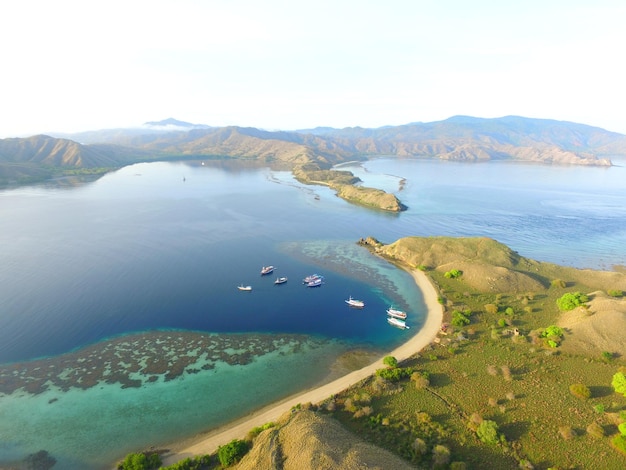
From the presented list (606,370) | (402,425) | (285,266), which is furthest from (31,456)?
(606,370)

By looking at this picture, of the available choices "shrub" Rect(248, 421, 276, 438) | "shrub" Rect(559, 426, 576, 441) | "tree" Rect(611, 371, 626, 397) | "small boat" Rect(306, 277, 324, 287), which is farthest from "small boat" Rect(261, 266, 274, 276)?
"tree" Rect(611, 371, 626, 397)

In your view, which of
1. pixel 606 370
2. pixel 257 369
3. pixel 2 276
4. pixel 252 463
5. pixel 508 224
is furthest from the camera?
pixel 508 224

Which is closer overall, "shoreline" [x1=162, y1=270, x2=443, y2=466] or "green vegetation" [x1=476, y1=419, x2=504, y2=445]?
"green vegetation" [x1=476, y1=419, x2=504, y2=445]

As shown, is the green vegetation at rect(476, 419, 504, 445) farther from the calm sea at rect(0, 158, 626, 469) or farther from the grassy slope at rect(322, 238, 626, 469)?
the calm sea at rect(0, 158, 626, 469)

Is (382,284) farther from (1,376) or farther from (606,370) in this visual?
(1,376)

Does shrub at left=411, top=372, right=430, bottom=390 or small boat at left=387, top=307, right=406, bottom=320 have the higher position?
shrub at left=411, top=372, right=430, bottom=390
